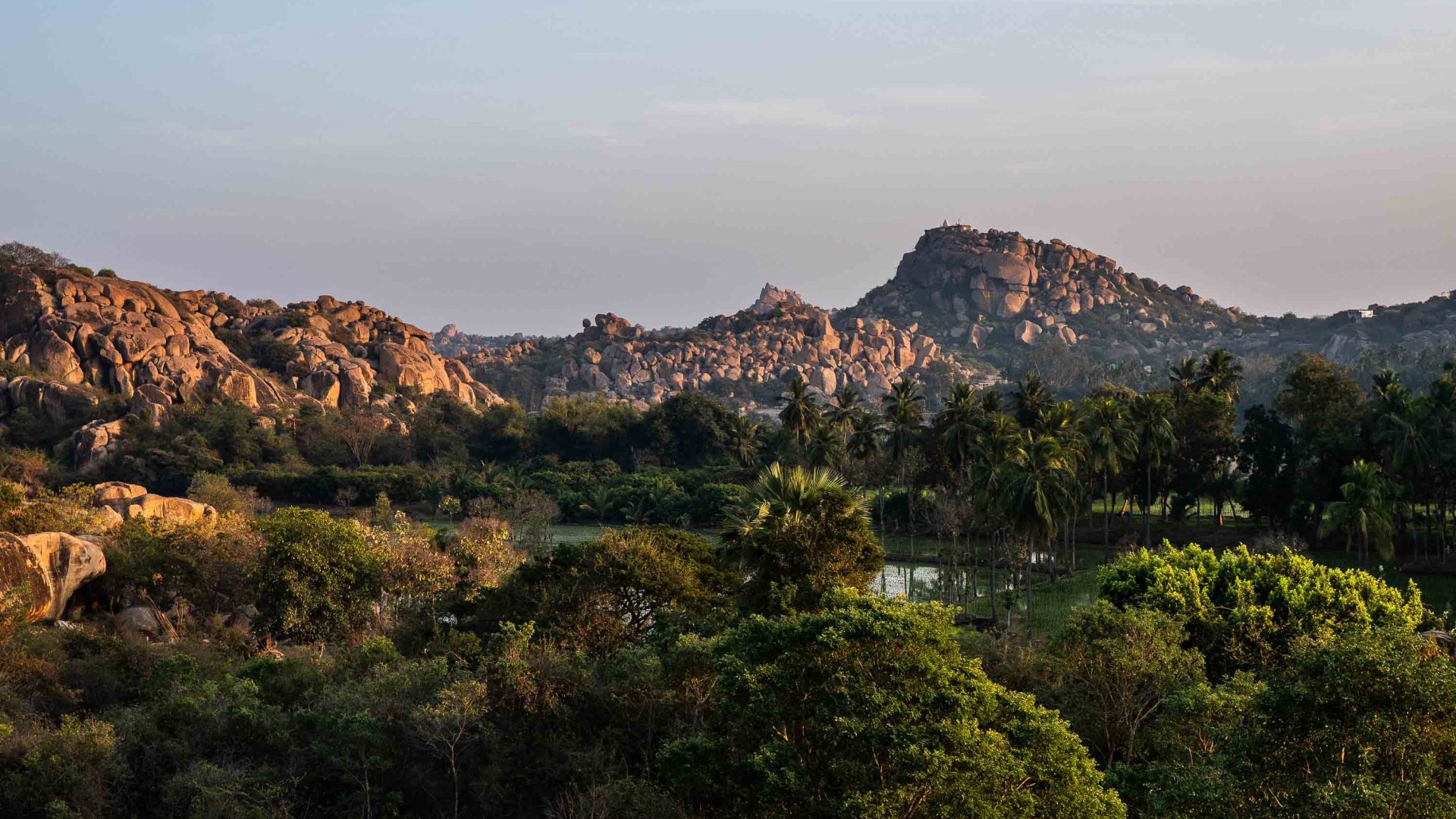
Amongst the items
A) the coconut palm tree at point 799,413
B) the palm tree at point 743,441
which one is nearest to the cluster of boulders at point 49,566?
the coconut palm tree at point 799,413

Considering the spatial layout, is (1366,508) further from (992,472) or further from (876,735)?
(876,735)

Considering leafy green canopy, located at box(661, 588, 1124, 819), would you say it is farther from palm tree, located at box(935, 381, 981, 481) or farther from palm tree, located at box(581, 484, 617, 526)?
palm tree, located at box(581, 484, 617, 526)

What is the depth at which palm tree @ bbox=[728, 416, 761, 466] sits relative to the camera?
277 ft

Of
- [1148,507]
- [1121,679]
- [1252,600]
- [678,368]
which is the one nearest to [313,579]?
[1121,679]

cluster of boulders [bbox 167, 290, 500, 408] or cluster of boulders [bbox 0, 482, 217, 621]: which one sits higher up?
cluster of boulders [bbox 167, 290, 500, 408]

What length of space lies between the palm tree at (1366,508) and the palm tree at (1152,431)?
10.5 meters

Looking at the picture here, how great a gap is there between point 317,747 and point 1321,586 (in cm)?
2079

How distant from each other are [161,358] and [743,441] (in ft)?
180

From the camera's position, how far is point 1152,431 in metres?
52.2

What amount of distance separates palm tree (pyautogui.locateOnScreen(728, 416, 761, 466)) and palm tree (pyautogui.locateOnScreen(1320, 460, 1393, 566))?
4703 cm

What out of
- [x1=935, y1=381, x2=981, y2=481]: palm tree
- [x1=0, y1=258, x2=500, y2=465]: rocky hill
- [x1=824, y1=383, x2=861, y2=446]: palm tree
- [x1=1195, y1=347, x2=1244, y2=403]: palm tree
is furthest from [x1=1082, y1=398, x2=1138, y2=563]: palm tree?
[x1=0, y1=258, x2=500, y2=465]: rocky hill

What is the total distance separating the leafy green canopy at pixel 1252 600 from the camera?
2250 cm

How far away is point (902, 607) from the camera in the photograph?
15.2 meters

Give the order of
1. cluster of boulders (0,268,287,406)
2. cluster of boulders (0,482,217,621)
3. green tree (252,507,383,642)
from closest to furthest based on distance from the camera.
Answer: cluster of boulders (0,482,217,621)
green tree (252,507,383,642)
cluster of boulders (0,268,287,406)
